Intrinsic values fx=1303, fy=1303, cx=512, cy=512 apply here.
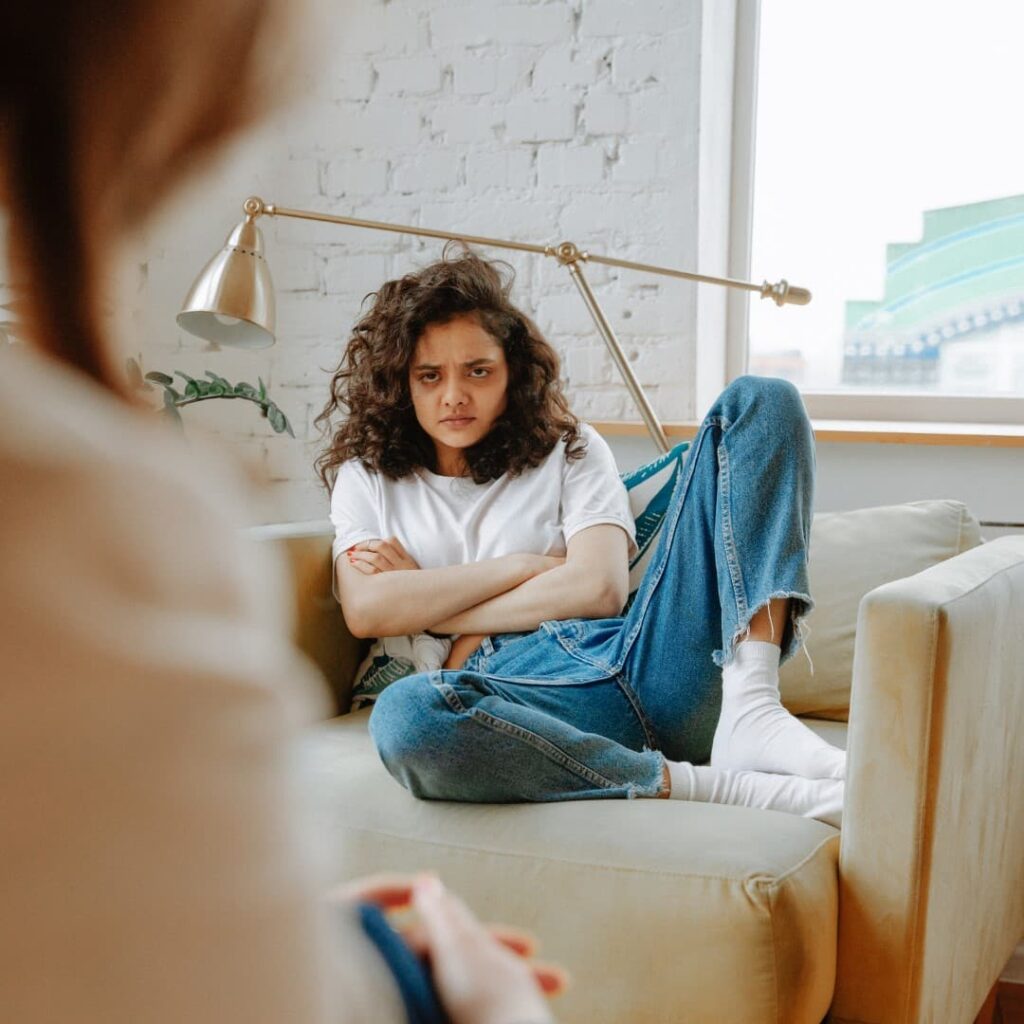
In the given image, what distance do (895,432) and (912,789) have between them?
1.16m

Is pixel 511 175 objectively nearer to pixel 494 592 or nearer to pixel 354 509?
pixel 354 509

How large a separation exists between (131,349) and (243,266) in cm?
168

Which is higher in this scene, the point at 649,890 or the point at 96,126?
the point at 96,126

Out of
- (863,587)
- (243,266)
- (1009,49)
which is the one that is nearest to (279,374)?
(243,266)

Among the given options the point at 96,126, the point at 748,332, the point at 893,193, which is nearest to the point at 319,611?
the point at 748,332

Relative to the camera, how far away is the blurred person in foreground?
27cm

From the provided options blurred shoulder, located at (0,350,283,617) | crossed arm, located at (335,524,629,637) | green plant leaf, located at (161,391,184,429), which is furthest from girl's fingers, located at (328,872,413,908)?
green plant leaf, located at (161,391,184,429)

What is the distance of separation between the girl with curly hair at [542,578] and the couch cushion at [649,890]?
0.23 feet

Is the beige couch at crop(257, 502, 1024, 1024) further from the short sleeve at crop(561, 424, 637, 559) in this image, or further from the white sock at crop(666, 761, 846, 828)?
the short sleeve at crop(561, 424, 637, 559)

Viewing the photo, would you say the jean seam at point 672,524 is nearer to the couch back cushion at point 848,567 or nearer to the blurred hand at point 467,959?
the couch back cushion at point 848,567

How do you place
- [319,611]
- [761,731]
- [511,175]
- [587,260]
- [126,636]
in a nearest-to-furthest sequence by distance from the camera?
[126,636]
[761,731]
[319,611]
[587,260]
[511,175]

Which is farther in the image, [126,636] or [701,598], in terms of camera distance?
[701,598]

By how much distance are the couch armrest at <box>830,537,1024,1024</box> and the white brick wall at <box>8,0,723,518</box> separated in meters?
1.26

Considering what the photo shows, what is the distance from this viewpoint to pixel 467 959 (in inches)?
16.4
